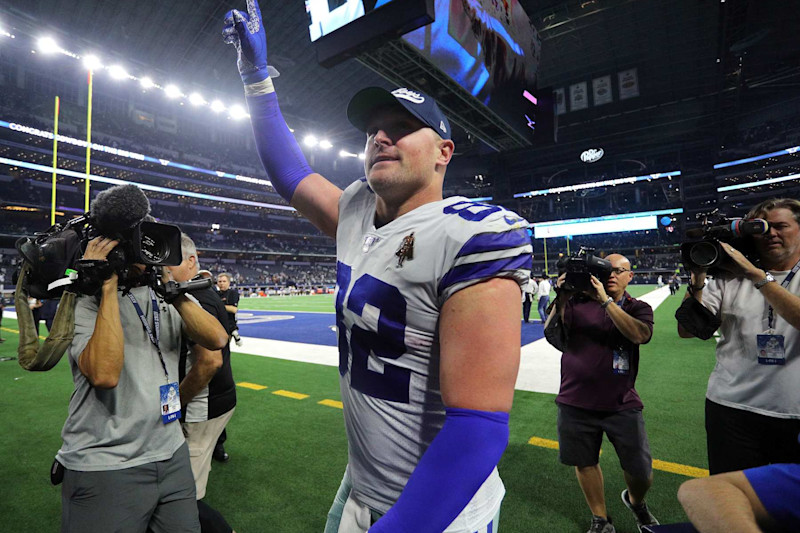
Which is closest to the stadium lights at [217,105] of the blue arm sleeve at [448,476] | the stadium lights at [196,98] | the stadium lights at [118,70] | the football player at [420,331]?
the stadium lights at [196,98]

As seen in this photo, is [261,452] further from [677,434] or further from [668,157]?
[668,157]

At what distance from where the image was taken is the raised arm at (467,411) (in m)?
0.73

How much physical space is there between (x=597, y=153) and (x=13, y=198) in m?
59.0

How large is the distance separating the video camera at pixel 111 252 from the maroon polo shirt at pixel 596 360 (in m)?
2.89

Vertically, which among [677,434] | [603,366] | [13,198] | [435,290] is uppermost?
[13,198]

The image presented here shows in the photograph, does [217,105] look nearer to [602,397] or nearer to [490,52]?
[490,52]

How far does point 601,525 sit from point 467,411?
9.49 feet

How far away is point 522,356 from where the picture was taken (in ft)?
28.1

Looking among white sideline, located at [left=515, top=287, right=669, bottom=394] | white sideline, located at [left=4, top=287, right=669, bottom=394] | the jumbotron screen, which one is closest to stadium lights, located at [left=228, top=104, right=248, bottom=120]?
the jumbotron screen

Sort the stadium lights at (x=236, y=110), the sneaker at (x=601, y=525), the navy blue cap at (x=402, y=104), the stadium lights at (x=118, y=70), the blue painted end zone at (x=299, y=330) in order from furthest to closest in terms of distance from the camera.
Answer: the stadium lights at (x=236, y=110), the stadium lights at (x=118, y=70), the blue painted end zone at (x=299, y=330), the sneaker at (x=601, y=525), the navy blue cap at (x=402, y=104)

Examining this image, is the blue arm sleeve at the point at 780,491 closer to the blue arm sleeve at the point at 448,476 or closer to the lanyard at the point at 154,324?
the blue arm sleeve at the point at 448,476

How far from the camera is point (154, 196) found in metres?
47.9

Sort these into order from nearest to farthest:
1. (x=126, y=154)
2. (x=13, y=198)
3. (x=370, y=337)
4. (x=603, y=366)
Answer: (x=370, y=337) < (x=603, y=366) < (x=13, y=198) < (x=126, y=154)

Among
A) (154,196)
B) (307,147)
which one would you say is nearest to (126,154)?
(154,196)
